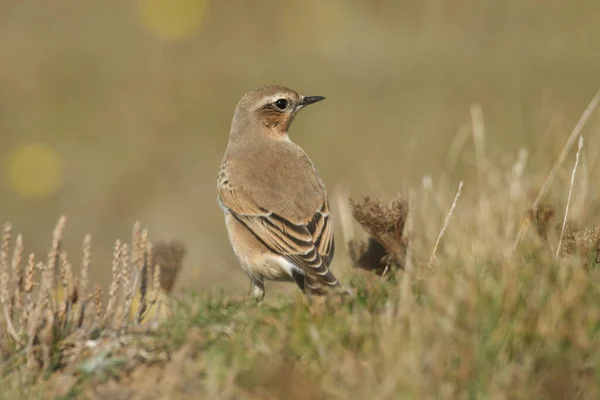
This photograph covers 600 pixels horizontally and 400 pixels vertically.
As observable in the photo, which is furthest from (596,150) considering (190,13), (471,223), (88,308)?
(190,13)

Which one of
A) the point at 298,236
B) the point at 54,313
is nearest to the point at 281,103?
the point at 298,236

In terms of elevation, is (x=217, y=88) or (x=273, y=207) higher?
(x=217, y=88)

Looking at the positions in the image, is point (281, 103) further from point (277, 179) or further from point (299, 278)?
point (299, 278)

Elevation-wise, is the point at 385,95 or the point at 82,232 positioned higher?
the point at 385,95

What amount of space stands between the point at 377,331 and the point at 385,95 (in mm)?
11132

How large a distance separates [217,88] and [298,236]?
917 cm

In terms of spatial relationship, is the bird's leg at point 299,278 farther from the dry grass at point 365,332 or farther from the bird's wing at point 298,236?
the dry grass at point 365,332

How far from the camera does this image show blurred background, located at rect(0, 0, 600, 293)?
13.6m

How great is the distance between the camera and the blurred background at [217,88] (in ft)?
44.7

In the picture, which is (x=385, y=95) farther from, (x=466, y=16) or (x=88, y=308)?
(x=88, y=308)

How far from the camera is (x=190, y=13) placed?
17078 mm

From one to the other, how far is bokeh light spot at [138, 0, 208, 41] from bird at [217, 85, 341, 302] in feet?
28.5

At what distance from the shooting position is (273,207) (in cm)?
737

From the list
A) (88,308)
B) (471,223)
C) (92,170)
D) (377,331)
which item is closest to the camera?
(377,331)
